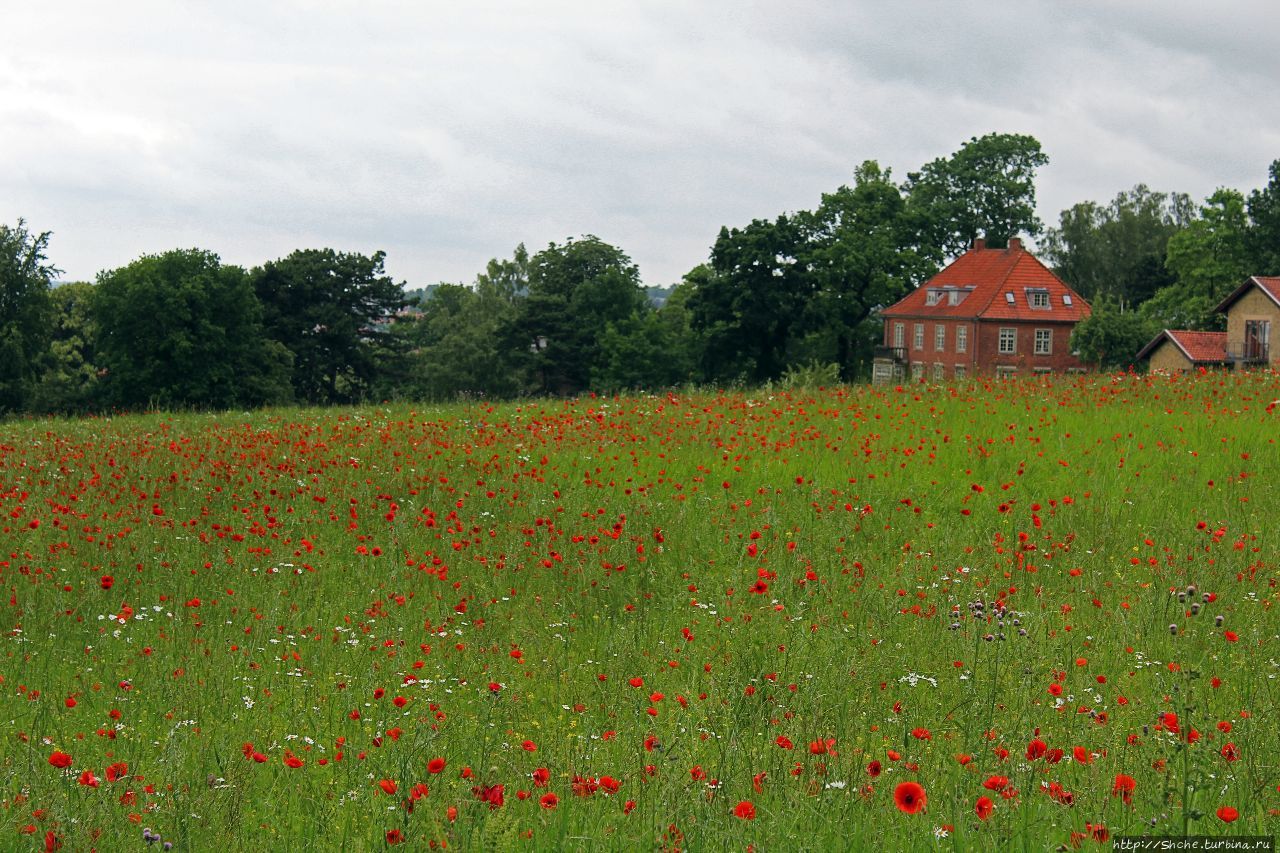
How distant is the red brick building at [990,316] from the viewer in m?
68.0

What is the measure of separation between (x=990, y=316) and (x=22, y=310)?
167ft

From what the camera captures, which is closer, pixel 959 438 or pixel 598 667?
pixel 598 667

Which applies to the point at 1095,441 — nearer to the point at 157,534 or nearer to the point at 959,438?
the point at 959,438

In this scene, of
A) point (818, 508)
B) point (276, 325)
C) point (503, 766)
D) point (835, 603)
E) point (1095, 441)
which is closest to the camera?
point (503, 766)

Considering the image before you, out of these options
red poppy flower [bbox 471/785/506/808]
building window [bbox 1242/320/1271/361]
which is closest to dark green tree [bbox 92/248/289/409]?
building window [bbox 1242/320/1271/361]

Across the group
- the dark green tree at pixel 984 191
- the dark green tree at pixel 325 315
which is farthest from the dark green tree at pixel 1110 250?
the dark green tree at pixel 325 315

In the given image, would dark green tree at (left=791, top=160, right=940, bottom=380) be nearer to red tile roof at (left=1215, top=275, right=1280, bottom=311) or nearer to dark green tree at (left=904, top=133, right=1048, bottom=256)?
dark green tree at (left=904, top=133, right=1048, bottom=256)

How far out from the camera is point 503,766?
516 cm

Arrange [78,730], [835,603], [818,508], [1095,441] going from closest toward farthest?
1. [78,730]
2. [835,603]
3. [818,508]
4. [1095,441]

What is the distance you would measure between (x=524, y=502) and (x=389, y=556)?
203 cm

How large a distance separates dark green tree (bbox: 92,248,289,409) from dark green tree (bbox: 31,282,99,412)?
1.78 m

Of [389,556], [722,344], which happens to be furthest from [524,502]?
[722,344]

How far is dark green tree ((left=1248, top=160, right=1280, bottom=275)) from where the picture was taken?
63062mm

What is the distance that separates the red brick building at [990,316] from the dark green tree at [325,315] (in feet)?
98.0
